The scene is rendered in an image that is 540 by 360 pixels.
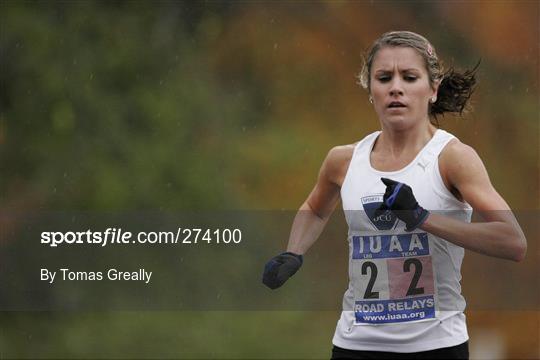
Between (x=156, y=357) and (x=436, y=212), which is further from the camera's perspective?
(x=156, y=357)

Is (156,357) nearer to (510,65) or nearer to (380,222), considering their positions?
(510,65)

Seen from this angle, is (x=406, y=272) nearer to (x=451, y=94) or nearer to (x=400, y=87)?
(x=400, y=87)

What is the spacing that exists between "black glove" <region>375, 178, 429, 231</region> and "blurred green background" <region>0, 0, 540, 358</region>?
584cm

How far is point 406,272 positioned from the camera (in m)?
3.29

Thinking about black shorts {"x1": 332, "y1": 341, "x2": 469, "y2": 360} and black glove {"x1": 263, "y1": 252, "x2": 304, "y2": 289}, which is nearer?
black shorts {"x1": 332, "y1": 341, "x2": 469, "y2": 360}

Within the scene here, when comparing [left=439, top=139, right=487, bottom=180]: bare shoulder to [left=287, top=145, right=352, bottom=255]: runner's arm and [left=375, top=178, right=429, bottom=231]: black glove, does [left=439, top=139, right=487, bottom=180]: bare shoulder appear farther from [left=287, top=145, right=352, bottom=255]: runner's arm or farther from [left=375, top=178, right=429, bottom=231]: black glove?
[left=287, top=145, right=352, bottom=255]: runner's arm

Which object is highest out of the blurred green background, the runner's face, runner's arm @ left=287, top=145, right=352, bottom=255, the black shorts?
the blurred green background

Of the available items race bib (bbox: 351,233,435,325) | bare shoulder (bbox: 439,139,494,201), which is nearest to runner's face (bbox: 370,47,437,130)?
bare shoulder (bbox: 439,139,494,201)

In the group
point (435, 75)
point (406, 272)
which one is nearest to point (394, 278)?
point (406, 272)

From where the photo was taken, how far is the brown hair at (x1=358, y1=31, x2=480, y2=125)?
348 cm

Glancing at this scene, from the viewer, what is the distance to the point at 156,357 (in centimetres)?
878

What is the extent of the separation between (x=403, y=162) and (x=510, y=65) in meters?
6.88

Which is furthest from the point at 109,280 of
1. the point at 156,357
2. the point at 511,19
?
the point at 511,19

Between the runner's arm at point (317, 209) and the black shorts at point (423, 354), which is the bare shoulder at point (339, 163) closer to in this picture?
the runner's arm at point (317, 209)
